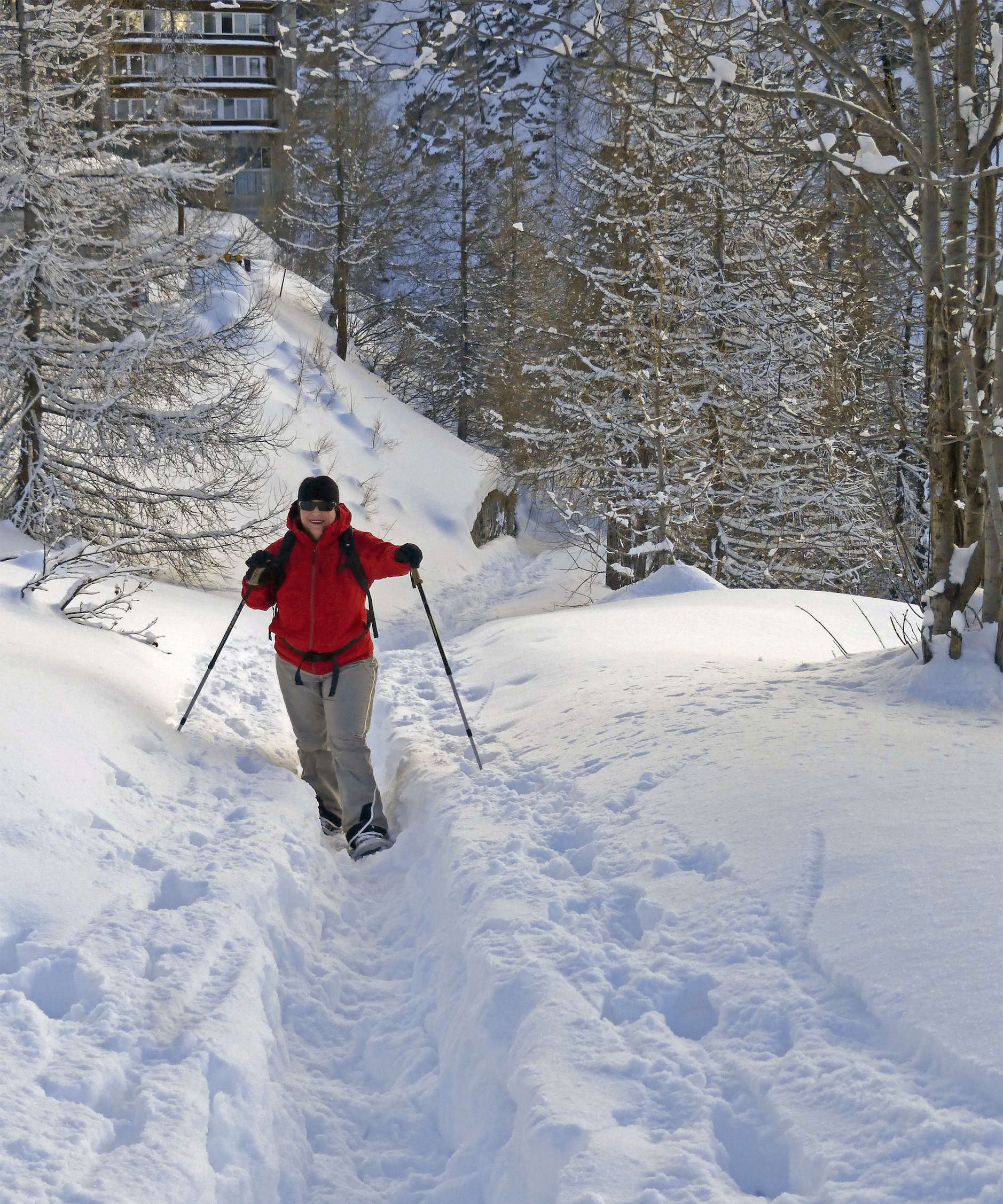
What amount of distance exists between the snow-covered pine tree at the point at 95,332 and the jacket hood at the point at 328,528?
6.37 meters

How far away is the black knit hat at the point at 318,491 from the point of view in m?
5.64

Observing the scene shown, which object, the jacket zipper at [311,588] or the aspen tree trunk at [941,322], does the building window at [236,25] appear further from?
the jacket zipper at [311,588]

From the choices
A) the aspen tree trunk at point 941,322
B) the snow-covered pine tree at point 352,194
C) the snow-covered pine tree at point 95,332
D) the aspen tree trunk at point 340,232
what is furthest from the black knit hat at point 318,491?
the aspen tree trunk at point 340,232

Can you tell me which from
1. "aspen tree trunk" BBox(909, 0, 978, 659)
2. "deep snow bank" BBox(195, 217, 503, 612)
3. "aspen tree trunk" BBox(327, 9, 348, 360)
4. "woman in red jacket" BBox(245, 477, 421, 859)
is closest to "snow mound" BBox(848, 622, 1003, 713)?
"aspen tree trunk" BBox(909, 0, 978, 659)

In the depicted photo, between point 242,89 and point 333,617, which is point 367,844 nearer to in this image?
point 333,617

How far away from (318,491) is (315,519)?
162 millimetres

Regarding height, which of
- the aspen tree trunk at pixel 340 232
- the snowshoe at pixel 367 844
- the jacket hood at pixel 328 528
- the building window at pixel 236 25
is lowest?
the snowshoe at pixel 367 844

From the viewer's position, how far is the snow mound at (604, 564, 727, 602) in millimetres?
12969

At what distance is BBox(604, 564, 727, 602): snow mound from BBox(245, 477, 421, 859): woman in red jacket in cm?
749

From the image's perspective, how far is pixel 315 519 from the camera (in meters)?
5.69

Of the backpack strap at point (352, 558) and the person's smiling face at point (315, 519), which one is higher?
the person's smiling face at point (315, 519)

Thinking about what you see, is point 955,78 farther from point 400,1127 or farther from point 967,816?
point 400,1127

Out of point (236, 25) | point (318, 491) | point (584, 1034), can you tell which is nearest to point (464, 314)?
point (236, 25)

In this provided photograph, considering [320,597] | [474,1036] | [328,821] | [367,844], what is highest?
[320,597]
